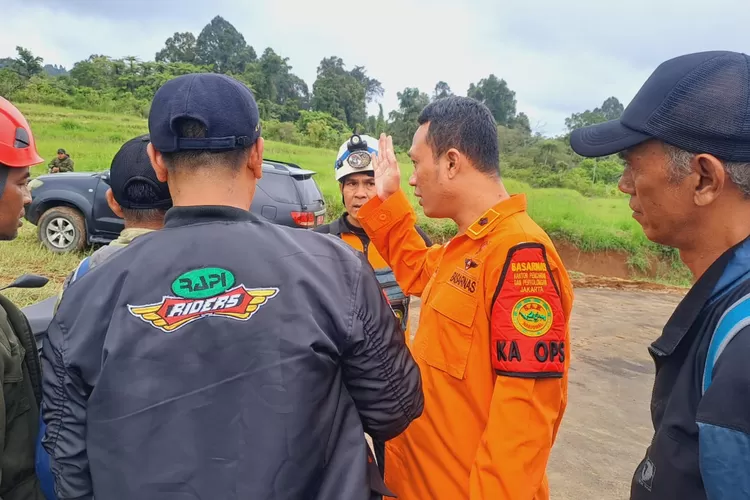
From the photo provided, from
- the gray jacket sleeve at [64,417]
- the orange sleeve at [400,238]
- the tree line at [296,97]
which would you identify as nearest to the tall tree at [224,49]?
the tree line at [296,97]

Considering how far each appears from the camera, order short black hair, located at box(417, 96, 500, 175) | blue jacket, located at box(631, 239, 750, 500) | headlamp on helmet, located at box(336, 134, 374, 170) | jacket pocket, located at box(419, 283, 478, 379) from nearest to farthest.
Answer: blue jacket, located at box(631, 239, 750, 500), jacket pocket, located at box(419, 283, 478, 379), short black hair, located at box(417, 96, 500, 175), headlamp on helmet, located at box(336, 134, 374, 170)

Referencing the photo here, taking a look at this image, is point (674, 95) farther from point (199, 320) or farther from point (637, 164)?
point (199, 320)

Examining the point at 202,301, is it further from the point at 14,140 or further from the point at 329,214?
the point at 329,214

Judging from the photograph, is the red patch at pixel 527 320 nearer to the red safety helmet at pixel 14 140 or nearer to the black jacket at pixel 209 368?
the black jacket at pixel 209 368

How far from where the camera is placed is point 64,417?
1148mm

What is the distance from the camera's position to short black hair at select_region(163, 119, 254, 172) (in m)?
1.22

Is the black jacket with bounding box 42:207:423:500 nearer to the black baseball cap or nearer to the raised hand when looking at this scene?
the black baseball cap

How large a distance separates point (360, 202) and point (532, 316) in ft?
5.79

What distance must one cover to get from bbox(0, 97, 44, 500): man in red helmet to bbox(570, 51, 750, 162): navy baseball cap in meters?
1.79

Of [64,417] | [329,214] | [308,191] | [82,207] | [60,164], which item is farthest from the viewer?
[60,164]

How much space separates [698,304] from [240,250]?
1062mm

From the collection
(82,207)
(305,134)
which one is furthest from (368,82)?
(82,207)

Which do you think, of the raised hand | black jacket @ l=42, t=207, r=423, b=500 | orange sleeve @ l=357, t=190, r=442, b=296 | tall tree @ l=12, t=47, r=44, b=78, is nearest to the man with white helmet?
orange sleeve @ l=357, t=190, r=442, b=296

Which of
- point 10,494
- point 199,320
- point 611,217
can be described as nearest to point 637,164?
point 199,320
